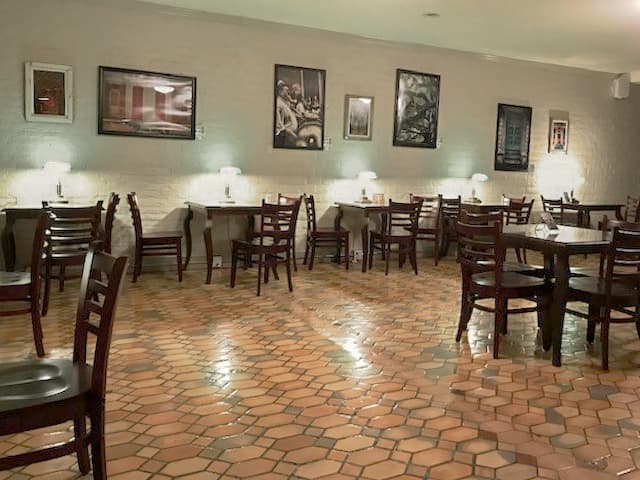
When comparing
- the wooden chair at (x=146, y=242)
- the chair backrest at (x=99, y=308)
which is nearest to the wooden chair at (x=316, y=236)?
the wooden chair at (x=146, y=242)

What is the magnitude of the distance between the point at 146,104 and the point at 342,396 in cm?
469

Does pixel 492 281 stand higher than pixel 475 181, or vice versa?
pixel 475 181

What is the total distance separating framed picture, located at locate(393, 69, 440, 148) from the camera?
8.40 m

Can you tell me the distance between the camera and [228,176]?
7312 mm

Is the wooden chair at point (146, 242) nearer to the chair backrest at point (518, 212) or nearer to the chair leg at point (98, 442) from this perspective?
the chair leg at point (98, 442)

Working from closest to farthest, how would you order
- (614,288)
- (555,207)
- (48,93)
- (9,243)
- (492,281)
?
(614,288), (492,281), (9,243), (48,93), (555,207)

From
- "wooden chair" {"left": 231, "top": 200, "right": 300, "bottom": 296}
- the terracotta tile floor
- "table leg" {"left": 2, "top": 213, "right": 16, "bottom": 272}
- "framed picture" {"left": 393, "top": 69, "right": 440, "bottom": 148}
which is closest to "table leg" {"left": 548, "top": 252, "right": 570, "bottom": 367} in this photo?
the terracotta tile floor

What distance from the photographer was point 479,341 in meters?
4.48

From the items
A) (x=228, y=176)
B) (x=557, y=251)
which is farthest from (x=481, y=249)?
(x=228, y=176)

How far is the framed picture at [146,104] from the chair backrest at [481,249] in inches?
155

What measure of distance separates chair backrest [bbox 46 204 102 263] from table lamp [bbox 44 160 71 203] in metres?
1.22

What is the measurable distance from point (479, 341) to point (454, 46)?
5.36 m

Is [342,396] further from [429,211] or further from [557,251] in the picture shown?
[429,211]

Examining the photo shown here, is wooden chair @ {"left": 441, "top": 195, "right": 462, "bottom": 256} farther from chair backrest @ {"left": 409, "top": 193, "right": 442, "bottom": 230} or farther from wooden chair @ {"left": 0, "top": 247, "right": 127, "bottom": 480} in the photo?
wooden chair @ {"left": 0, "top": 247, "right": 127, "bottom": 480}
